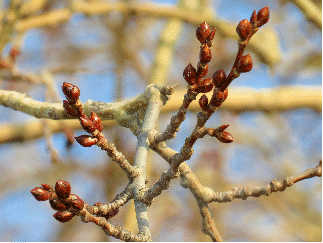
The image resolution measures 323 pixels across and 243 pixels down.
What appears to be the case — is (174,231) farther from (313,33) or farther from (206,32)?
(206,32)

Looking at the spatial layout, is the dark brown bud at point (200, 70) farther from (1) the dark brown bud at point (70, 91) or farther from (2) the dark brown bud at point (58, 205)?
(2) the dark brown bud at point (58, 205)

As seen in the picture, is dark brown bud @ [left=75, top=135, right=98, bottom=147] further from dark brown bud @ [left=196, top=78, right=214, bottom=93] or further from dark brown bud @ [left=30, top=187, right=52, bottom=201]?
dark brown bud @ [left=196, top=78, right=214, bottom=93]

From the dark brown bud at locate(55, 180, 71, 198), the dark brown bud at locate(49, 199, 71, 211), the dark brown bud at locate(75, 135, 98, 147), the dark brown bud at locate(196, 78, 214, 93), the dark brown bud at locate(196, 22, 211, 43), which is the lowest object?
the dark brown bud at locate(49, 199, 71, 211)

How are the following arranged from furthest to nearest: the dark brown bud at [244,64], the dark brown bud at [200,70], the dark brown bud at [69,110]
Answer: the dark brown bud at [69,110], the dark brown bud at [200,70], the dark brown bud at [244,64]

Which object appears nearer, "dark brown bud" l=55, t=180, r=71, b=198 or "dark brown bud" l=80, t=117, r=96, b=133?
"dark brown bud" l=55, t=180, r=71, b=198

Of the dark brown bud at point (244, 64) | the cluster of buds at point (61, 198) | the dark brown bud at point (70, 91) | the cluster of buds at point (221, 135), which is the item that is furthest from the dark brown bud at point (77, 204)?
the dark brown bud at point (244, 64)

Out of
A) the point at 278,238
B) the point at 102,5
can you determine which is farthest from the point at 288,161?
the point at 102,5

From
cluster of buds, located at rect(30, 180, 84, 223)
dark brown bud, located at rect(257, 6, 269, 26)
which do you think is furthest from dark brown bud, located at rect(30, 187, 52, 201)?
dark brown bud, located at rect(257, 6, 269, 26)

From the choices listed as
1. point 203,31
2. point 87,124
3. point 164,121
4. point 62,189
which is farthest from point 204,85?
point 164,121
